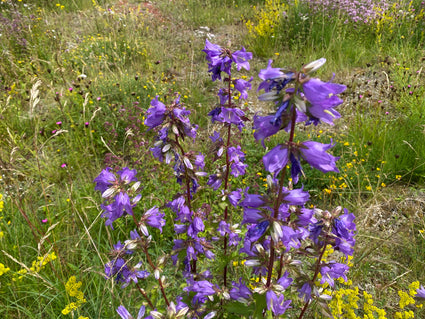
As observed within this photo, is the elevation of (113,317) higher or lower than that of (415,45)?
lower

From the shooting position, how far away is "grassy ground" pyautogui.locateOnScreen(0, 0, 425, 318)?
2.61 meters

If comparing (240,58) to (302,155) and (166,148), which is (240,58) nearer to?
(166,148)

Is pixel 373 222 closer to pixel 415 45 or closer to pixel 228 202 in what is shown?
pixel 228 202

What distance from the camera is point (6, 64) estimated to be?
585 cm

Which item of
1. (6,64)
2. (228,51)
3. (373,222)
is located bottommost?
(373,222)

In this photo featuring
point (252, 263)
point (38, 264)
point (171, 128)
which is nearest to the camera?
point (252, 263)

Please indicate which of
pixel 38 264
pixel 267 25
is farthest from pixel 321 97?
pixel 267 25

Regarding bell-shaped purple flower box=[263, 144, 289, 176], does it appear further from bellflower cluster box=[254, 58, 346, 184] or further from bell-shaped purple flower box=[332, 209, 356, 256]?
bell-shaped purple flower box=[332, 209, 356, 256]

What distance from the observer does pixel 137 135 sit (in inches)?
152

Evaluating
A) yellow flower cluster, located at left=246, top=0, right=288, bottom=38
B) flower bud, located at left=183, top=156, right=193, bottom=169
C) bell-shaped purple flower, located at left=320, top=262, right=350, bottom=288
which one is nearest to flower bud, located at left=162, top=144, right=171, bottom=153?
flower bud, located at left=183, top=156, right=193, bottom=169

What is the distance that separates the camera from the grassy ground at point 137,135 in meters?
2.61

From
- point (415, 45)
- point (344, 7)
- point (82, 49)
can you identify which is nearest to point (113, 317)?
point (82, 49)

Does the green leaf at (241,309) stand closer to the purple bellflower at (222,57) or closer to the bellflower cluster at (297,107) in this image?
the bellflower cluster at (297,107)

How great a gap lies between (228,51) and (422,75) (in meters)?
4.91
